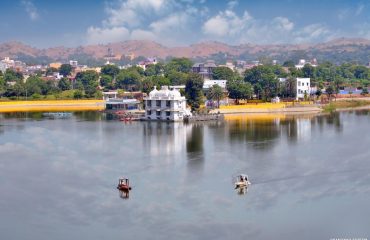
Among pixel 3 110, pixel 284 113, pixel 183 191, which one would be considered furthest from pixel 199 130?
pixel 3 110

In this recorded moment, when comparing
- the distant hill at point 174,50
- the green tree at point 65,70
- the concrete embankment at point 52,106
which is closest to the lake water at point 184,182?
the concrete embankment at point 52,106

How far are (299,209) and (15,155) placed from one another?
7743mm

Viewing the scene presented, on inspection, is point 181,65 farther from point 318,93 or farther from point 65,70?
point 318,93

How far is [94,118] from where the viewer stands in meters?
23.6

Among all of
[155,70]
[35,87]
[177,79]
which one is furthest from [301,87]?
[155,70]

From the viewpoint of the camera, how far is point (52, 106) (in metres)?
30.4

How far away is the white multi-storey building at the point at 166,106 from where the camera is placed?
21.7 m

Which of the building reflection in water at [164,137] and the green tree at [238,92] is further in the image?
the green tree at [238,92]

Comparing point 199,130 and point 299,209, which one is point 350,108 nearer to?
point 199,130

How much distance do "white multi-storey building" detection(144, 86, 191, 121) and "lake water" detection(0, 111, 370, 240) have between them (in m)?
2.13

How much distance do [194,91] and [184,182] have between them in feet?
39.6

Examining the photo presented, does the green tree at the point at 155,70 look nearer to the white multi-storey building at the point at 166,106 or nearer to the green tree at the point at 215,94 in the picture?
the green tree at the point at 215,94

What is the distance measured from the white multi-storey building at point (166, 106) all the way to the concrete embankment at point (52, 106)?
23.1ft

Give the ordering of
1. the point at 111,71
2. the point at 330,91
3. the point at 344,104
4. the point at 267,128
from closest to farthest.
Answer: the point at 267,128
the point at 344,104
the point at 330,91
the point at 111,71
